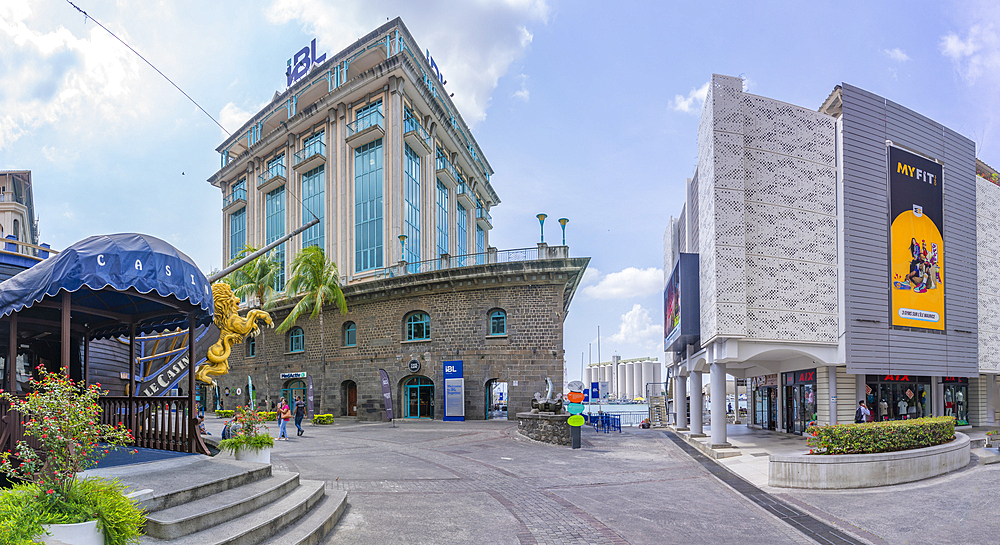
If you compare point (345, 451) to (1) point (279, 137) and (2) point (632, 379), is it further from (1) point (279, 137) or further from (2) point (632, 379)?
(2) point (632, 379)

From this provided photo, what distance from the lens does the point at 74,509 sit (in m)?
5.14

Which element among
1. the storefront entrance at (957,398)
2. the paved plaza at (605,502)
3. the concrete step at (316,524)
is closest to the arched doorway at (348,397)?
the paved plaza at (605,502)

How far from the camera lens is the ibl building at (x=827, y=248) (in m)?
17.6

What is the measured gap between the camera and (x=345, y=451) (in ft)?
55.5

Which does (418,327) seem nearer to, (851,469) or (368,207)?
(368,207)

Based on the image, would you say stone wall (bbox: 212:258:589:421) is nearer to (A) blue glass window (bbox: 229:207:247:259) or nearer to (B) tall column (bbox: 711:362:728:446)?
(B) tall column (bbox: 711:362:728:446)

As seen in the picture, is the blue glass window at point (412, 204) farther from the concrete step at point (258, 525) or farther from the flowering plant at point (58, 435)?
the flowering plant at point (58, 435)

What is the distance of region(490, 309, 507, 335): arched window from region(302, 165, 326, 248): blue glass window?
16.1 meters

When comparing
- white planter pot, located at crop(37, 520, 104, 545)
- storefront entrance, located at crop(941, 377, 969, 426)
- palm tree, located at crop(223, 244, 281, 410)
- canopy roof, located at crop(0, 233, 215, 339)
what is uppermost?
palm tree, located at crop(223, 244, 281, 410)

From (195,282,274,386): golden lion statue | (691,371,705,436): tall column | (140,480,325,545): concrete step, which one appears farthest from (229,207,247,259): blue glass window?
(140,480,325,545): concrete step

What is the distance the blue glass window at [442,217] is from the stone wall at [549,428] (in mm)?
23511

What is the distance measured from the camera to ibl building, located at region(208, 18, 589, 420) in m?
28.7

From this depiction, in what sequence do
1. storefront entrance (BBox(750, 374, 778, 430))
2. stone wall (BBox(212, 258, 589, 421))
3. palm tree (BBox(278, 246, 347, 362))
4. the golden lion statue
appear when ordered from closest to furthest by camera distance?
1. the golden lion statue
2. storefront entrance (BBox(750, 374, 778, 430))
3. stone wall (BBox(212, 258, 589, 421))
4. palm tree (BBox(278, 246, 347, 362))

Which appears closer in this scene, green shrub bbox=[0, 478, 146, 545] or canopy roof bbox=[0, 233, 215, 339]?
green shrub bbox=[0, 478, 146, 545]
